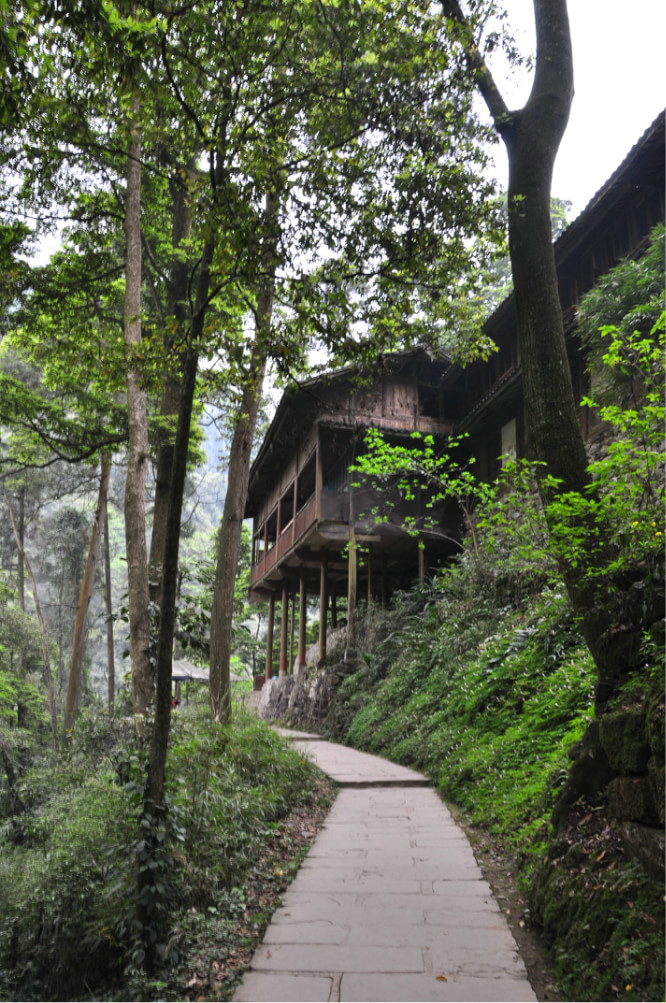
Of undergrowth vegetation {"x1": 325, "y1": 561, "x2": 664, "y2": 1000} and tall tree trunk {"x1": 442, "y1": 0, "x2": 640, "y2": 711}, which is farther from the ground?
tall tree trunk {"x1": 442, "y1": 0, "x2": 640, "y2": 711}

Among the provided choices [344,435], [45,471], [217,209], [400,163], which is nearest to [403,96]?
[400,163]

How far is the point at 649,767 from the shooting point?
2904 mm

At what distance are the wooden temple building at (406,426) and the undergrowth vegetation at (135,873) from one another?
26.8 ft

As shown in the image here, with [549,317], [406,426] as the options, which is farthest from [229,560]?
[406,426]

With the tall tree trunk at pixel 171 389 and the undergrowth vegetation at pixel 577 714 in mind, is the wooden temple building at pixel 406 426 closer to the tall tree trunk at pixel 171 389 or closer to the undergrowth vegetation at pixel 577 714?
the undergrowth vegetation at pixel 577 714

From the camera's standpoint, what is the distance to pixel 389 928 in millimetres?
3510

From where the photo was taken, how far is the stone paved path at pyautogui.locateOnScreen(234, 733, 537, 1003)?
9.32 ft

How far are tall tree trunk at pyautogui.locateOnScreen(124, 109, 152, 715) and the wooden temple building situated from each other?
4.56 m

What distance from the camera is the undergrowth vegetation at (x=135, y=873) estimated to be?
11.7 ft

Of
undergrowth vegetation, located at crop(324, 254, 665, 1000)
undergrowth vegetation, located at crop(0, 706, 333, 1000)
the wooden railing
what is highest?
the wooden railing

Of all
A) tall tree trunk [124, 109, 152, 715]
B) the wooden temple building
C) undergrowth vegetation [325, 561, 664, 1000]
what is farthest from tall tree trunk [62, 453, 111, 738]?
tall tree trunk [124, 109, 152, 715]

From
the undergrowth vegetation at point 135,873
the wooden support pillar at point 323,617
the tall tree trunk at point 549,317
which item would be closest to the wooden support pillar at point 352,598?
the wooden support pillar at point 323,617

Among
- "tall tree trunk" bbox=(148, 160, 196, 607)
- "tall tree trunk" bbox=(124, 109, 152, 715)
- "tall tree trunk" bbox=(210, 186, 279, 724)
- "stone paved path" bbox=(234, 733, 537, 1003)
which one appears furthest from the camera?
"tall tree trunk" bbox=(148, 160, 196, 607)

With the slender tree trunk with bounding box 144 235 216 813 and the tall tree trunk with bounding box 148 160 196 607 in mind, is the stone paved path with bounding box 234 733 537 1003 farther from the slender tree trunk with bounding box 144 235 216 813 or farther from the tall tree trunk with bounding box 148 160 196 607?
the tall tree trunk with bounding box 148 160 196 607
